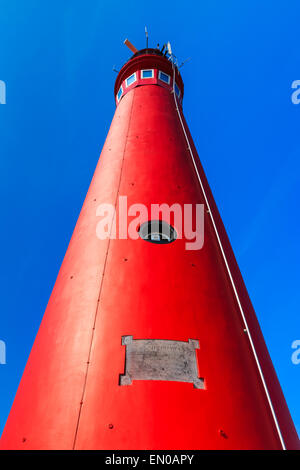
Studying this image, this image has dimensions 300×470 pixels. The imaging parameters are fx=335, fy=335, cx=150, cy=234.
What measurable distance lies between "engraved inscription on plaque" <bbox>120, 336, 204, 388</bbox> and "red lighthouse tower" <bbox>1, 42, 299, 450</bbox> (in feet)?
0.04

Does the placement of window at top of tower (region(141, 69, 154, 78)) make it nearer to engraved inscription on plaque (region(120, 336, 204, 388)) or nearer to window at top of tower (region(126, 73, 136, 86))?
window at top of tower (region(126, 73, 136, 86))

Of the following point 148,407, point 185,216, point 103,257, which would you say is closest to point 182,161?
point 185,216

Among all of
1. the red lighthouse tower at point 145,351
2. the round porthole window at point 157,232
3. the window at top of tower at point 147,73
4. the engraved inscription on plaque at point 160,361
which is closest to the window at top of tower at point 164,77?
the window at top of tower at point 147,73

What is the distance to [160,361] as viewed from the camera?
14.6ft

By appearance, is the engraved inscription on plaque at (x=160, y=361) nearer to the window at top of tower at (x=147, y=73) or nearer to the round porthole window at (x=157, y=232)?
the round porthole window at (x=157, y=232)

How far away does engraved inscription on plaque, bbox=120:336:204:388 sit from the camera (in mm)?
4340

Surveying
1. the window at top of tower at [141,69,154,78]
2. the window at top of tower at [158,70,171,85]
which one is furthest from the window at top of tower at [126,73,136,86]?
the window at top of tower at [158,70,171,85]

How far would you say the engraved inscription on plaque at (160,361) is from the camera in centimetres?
434

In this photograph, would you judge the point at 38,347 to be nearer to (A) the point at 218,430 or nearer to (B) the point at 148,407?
(B) the point at 148,407

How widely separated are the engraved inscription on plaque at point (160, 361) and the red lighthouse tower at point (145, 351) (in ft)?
0.04

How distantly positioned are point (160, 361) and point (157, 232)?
8.98 feet

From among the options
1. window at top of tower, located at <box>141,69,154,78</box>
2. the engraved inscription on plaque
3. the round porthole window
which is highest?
window at top of tower, located at <box>141,69,154,78</box>

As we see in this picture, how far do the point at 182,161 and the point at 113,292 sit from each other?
433 cm
